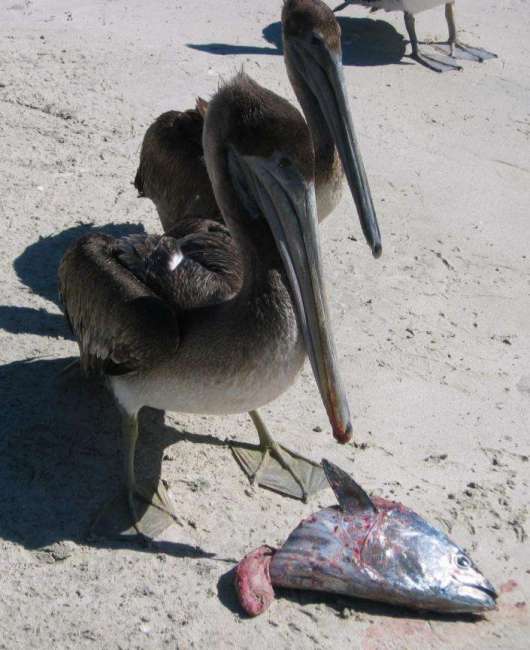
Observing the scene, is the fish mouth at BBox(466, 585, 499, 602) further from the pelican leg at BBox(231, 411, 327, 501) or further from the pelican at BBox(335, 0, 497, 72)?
the pelican at BBox(335, 0, 497, 72)

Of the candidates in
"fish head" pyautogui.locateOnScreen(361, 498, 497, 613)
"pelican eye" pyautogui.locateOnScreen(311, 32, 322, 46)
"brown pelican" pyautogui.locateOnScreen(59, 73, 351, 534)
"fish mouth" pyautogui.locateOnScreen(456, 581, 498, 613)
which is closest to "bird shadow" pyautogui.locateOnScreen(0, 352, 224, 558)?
"brown pelican" pyautogui.locateOnScreen(59, 73, 351, 534)

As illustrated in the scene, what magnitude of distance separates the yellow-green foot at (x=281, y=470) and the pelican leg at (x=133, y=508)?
1.24 feet

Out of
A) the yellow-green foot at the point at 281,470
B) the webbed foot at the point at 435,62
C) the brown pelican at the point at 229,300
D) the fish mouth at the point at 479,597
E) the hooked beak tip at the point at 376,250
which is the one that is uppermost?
the brown pelican at the point at 229,300

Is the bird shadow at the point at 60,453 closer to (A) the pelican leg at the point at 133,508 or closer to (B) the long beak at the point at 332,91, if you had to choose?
(A) the pelican leg at the point at 133,508

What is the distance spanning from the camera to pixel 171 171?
5.27 meters

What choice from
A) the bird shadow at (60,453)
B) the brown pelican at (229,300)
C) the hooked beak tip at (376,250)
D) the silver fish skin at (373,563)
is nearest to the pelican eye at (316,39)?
the hooked beak tip at (376,250)

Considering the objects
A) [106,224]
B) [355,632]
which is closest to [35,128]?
[106,224]

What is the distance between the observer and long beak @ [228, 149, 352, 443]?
11.3 ft

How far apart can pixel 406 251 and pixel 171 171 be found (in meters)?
1.39

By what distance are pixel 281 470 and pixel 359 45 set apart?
17.1 feet

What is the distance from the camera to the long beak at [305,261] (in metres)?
3.45

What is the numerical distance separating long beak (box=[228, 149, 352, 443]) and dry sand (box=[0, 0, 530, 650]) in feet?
2.35

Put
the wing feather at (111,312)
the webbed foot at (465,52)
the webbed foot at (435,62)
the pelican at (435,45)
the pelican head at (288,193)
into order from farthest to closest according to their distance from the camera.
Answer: the webbed foot at (465,52), the pelican at (435,45), the webbed foot at (435,62), the wing feather at (111,312), the pelican head at (288,193)

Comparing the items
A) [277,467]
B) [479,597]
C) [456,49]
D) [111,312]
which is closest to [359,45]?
[456,49]
